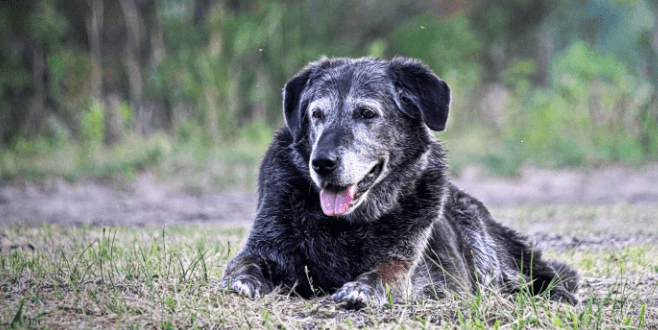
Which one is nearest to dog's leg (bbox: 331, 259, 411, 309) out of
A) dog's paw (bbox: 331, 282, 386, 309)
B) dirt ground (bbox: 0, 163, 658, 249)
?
dog's paw (bbox: 331, 282, 386, 309)

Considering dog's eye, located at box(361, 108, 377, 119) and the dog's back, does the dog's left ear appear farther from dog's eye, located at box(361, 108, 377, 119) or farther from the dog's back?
the dog's back

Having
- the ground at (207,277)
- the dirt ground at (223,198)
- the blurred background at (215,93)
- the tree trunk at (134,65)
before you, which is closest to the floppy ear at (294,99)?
the ground at (207,277)

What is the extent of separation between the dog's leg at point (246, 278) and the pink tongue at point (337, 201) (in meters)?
0.52

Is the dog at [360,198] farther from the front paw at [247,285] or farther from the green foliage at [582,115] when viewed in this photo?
the green foliage at [582,115]

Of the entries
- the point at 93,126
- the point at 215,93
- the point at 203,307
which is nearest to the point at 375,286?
the point at 203,307

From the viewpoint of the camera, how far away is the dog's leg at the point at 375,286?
10.6 ft

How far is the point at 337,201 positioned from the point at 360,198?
0.15 m

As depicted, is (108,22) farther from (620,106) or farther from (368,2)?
(620,106)

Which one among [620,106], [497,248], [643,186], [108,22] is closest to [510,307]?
[497,248]

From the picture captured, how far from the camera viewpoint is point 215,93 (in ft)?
41.0

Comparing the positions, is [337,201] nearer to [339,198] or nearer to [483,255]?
[339,198]

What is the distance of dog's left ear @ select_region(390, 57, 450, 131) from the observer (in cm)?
396

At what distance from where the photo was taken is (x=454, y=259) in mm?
4004

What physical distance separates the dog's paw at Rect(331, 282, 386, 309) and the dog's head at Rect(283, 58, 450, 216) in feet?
1.59
